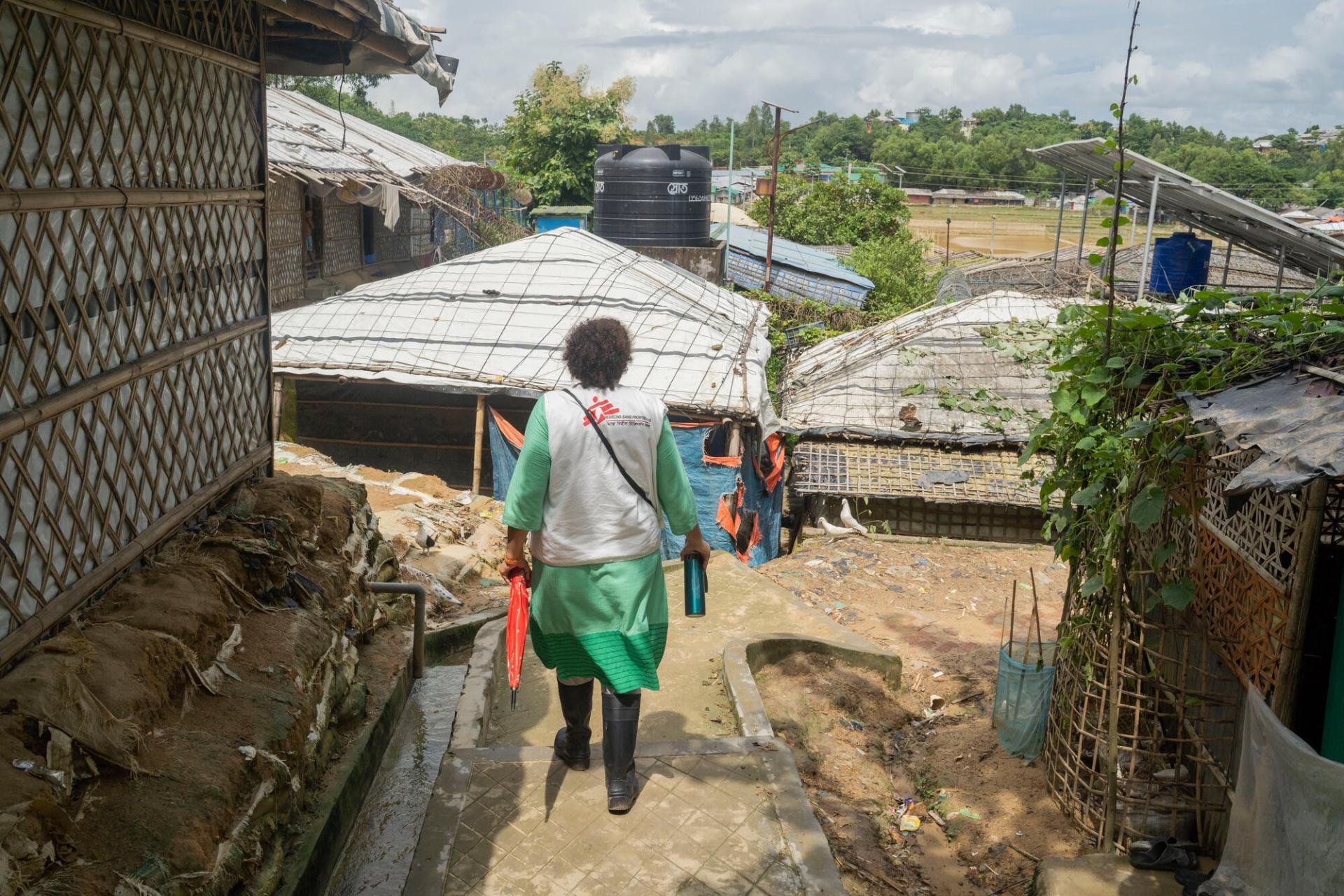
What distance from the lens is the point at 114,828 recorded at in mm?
2779

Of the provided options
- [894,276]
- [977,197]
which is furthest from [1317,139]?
[894,276]

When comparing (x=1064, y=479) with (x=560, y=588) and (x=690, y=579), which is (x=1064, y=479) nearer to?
(x=690, y=579)

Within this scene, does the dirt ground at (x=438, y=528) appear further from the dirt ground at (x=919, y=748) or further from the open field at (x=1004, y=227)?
the open field at (x=1004, y=227)

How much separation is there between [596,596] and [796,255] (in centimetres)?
2272

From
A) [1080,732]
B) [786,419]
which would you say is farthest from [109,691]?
[786,419]

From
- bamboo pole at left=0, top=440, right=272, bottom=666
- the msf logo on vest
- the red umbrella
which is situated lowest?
the red umbrella

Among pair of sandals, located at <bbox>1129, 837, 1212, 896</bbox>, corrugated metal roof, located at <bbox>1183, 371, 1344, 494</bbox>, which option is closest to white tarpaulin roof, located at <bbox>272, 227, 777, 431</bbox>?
pair of sandals, located at <bbox>1129, 837, 1212, 896</bbox>

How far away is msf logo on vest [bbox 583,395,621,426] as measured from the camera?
152 inches

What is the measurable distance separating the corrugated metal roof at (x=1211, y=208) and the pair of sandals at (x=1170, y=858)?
7.57 metres

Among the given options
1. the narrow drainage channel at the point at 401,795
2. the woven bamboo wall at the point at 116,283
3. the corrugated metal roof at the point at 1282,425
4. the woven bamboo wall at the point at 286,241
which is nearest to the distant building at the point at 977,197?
the woven bamboo wall at the point at 286,241

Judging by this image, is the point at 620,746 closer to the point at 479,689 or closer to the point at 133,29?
the point at 479,689

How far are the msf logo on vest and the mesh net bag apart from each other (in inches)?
126

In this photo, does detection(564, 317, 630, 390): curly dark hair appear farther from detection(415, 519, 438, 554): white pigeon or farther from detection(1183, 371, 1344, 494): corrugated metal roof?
detection(415, 519, 438, 554): white pigeon

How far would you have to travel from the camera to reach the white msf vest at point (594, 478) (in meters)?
3.85
